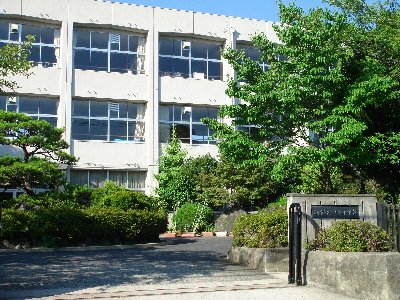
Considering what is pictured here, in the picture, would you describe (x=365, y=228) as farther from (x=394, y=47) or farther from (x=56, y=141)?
(x=56, y=141)

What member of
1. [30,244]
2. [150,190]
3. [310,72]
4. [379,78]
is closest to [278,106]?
[310,72]

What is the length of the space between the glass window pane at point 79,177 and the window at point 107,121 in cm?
180

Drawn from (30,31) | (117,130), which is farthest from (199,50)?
(30,31)

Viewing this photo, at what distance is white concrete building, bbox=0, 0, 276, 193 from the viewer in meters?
28.8

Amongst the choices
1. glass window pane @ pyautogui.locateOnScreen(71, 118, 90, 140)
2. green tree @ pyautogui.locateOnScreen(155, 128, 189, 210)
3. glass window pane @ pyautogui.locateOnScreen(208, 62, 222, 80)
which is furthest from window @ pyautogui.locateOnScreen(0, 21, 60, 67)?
glass window pane @ pyautogui.locateOnScreen(208, 62, 222, 80)

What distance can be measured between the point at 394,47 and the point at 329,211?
19.5 feet

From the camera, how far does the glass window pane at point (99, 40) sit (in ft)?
100

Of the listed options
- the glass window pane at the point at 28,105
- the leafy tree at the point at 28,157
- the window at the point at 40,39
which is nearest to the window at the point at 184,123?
the window at the point at 40,39

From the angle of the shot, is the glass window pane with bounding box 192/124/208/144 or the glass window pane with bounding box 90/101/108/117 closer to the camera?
the glass window pane with bounding box 90/101/108/117

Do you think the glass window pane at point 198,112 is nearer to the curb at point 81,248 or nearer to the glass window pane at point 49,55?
the glass window pane at point 49,55

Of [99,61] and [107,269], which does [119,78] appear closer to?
[99,61]

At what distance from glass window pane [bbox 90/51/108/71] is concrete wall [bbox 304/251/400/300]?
893 inches

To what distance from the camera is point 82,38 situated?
3036cm

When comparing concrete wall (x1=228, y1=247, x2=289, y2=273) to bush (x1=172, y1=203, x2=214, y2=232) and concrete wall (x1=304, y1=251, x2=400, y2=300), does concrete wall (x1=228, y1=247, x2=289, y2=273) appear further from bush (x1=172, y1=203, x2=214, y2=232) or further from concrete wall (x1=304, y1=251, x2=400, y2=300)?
bush (x1=172, y1=203, x2=214, y2=232)
